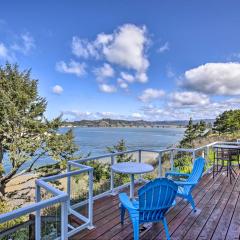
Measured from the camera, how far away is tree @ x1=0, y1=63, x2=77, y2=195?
13.5 metres

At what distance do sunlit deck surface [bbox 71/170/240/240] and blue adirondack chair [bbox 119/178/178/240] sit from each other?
0.36 meters

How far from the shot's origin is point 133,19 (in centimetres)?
1155

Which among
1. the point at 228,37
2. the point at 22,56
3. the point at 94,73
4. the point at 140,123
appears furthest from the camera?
the point at 140,123

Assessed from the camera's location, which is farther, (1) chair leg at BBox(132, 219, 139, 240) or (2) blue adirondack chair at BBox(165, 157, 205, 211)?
(2) blue adirondack chair at BBox(165, 157, 205, 211)

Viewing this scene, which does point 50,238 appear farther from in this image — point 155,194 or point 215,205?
point 215,205

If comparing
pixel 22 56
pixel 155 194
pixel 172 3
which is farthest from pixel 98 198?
pixel 22 56

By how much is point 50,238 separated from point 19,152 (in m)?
11.8

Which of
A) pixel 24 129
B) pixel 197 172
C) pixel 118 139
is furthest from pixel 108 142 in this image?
pixel 197 172

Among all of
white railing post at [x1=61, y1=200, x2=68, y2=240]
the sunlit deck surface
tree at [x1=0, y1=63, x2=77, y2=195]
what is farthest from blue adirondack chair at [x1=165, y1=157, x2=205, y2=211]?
tree at [x1=0, y1=63, x2=77, y2=195]

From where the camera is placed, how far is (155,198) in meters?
2.70

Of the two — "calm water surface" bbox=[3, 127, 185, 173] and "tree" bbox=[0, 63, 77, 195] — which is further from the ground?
"tree" bbox=[0, 63, 77, 195]

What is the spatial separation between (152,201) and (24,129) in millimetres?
13568

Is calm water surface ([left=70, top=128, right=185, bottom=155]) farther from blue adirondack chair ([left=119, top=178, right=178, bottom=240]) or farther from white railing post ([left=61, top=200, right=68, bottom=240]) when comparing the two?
white railing post ([left=61, top=200, right=68, bottom=240])

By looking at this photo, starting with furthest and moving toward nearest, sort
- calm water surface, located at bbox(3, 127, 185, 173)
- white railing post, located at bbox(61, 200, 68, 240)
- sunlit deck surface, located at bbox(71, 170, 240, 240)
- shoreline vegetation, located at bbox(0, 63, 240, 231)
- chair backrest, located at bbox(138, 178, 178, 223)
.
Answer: calm water surface, located at bbox(3, 127, 185, 173), shoreline vegetation, located at bbox(0, 63, 240, 231), sunlit deck surface, located at bbox(71, 170, 240, 240), chair backrest, located at bbox(138, 178, 178, 223), white railing post, located at bbox(61, 200, 68, 240)
